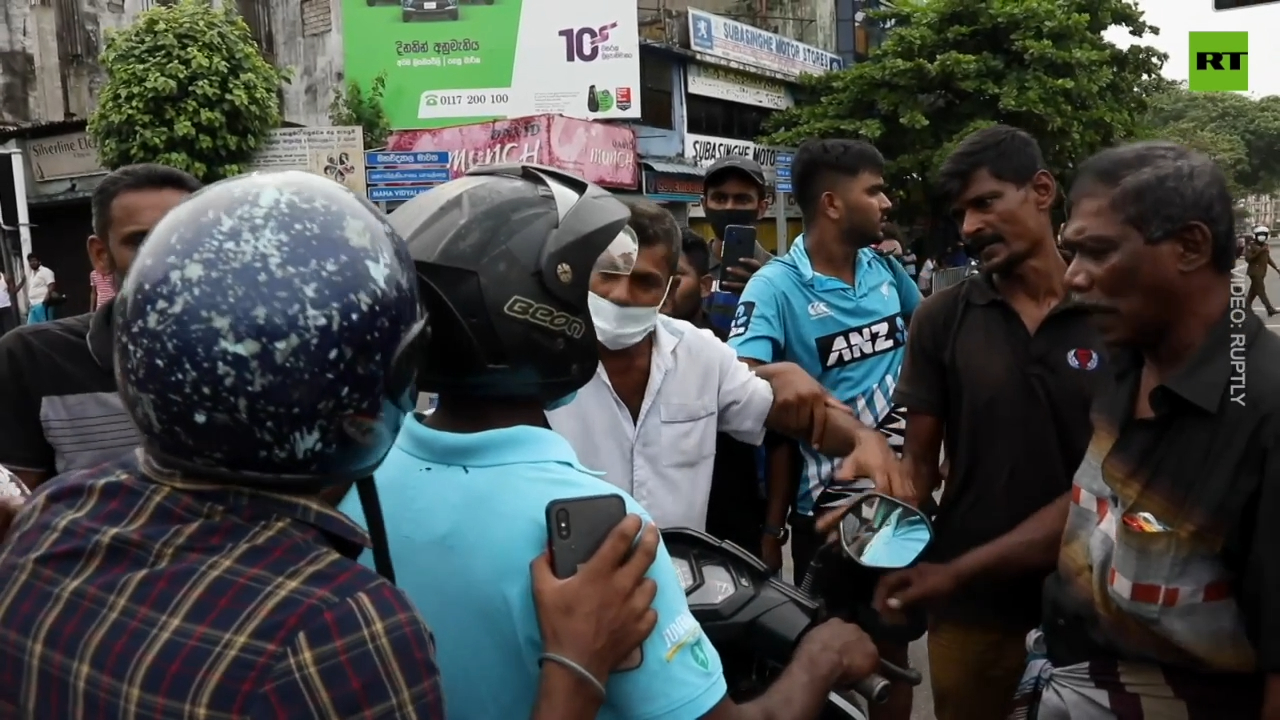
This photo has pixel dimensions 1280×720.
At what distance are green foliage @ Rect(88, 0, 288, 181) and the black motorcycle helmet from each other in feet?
45.7

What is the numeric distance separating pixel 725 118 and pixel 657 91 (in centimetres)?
270

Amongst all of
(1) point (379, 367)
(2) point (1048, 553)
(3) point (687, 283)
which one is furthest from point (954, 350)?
(1) point (379, 367)

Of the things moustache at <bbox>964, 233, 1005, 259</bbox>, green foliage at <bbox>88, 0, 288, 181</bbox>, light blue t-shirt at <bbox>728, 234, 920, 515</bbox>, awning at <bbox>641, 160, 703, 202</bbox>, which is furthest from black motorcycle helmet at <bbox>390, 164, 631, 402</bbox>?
awning at <bbox>641, 160, 703, 202</bbox>

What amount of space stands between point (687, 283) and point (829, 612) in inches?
89.5

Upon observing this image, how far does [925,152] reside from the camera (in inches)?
800

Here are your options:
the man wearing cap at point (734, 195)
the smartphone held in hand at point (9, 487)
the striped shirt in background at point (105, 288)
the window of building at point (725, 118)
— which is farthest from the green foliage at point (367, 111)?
the smartphone held in hand at point (9, 487)

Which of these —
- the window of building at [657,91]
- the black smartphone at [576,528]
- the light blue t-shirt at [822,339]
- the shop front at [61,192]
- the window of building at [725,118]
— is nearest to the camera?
the black smartphone at [576,528]

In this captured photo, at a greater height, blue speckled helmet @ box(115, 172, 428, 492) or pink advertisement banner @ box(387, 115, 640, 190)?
pink advertisement banner @ box(387, 115, 640, 190)

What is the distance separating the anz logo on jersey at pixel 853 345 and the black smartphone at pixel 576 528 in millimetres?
2214

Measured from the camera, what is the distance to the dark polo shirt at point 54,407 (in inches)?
94.7

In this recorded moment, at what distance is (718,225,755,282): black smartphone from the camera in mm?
4059

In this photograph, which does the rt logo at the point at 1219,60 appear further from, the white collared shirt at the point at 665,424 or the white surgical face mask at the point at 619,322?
the white surgical face mask at the point at 619,322

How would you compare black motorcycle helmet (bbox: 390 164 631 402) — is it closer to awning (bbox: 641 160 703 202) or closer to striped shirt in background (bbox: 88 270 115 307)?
striped shirt in background (bbox: 88 270 115 307)

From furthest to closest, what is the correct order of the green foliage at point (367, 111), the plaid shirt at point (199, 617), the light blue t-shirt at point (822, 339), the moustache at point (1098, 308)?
1. the green foliage at point (367, 111)
2. the light blue t-shirt at point (822, 339)
3. the moustache at point (1098, 308)
4. the plaid shirt at point (199, 617)
